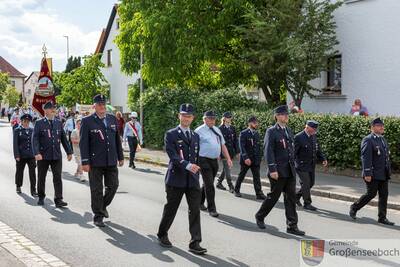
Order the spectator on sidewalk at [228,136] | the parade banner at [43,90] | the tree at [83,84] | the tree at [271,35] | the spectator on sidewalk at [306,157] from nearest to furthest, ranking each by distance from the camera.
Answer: the spectator on sidewalk at [306,157]
the spectator on sidewalk at [228,136]
the parade banner at [43,90]
the tree at [271,35]
the tree at [83,84]

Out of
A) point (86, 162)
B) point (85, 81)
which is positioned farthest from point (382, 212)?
point (85, 81)

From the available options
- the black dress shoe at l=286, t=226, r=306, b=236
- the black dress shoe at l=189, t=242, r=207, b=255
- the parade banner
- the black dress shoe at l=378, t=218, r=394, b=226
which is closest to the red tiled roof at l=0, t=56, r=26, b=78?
the parade banner

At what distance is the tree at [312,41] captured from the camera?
18959 mm

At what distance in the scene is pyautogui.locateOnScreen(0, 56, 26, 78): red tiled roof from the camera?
12431 centimetres

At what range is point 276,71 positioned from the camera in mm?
19719

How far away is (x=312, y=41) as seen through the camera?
19.2m

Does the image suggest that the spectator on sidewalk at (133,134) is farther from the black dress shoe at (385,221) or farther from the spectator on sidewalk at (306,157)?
the black dress shoe at (385,221)

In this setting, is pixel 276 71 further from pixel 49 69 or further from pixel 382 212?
pixel 382 212

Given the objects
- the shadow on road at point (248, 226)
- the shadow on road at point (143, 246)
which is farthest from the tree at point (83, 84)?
the shadow on road at point (143, 246)

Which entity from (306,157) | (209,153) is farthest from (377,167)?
(209,153)

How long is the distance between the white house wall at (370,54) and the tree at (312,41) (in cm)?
84

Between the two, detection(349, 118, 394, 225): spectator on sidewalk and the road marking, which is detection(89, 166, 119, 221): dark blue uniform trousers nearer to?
the road marking

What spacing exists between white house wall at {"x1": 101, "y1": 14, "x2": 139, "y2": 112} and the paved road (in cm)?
3447

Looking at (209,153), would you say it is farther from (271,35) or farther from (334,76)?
(334,76)
